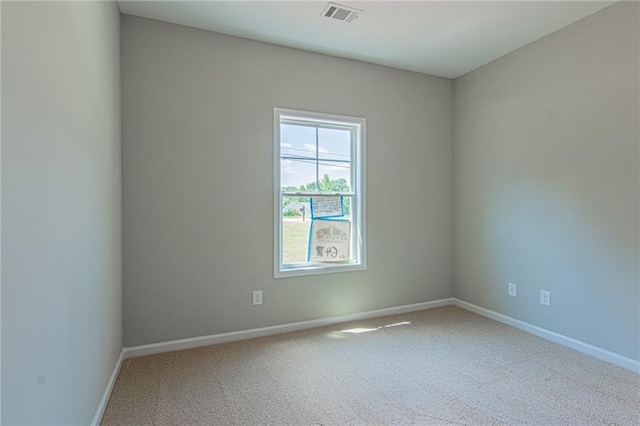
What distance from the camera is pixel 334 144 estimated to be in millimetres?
3584

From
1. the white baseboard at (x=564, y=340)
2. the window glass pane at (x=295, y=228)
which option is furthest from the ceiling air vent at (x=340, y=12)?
the white baseboard at (x=564, y=340)

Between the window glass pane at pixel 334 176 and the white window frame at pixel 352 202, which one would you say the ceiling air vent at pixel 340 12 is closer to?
the white window frame at pixel 352 202

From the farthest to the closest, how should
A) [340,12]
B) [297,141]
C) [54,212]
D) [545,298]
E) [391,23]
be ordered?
[297,141]
[545,298]
[391,23]
[340,12]
[54,212]

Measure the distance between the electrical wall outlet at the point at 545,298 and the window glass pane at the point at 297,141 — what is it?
2.49 meters

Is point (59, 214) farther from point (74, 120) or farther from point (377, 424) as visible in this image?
point (377, 424)

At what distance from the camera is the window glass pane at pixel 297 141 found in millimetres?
3338

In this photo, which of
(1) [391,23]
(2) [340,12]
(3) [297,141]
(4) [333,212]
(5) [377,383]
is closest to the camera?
(5) [377,383]

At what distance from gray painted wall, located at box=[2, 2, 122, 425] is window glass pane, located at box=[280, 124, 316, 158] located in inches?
59.9

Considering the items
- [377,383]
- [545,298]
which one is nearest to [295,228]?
[377,383]

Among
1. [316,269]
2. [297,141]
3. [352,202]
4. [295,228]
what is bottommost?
[316,269]

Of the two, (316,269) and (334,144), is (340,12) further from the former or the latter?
(316,269)

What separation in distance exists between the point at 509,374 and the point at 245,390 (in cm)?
186

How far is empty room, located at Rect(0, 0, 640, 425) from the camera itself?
1788mm

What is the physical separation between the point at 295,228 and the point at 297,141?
2.81ft
